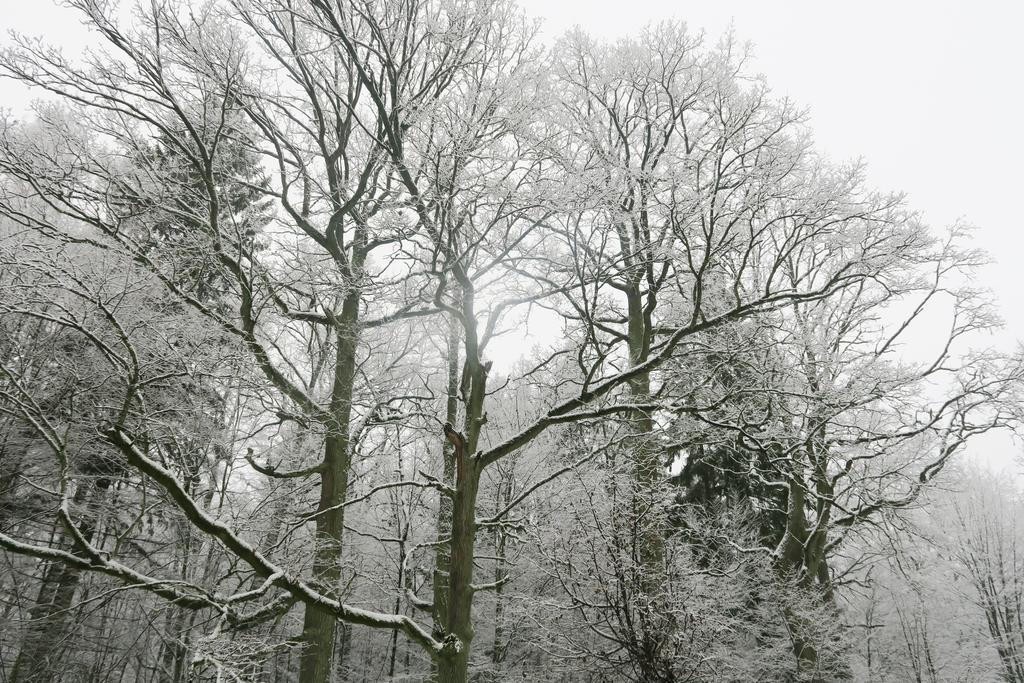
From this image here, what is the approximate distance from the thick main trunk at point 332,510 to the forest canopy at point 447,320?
6 centimetres

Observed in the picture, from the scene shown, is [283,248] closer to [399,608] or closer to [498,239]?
[498,239]

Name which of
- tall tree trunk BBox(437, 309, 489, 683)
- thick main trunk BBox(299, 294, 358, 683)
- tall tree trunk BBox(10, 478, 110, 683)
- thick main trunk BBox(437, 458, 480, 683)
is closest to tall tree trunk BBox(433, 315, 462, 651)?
thick main trunk BBox(299, 294, 358, 683)

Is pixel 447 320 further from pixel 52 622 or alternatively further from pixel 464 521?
pixel 52 622

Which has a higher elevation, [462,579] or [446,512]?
[446,512]

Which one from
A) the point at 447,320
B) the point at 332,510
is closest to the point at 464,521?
the point at 332,510

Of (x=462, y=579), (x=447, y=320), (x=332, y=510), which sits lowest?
(x=462, y=579)

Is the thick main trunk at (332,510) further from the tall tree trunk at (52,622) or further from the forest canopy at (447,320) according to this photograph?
the tall tree trunk at (52,622)

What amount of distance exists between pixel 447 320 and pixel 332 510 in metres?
4.03

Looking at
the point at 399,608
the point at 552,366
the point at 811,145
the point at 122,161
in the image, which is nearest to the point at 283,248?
the point at 122,161

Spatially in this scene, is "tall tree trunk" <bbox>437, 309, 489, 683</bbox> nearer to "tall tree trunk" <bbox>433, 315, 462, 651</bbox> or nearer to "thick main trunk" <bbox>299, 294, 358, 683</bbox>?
"thick main trunk" <bbox>299, 294, 358, 683</bbox>

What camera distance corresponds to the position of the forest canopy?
6234mm

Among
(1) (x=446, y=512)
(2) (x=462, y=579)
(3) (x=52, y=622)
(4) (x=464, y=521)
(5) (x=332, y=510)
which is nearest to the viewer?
(2) (x=462, y=579)

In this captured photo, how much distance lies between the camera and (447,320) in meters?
10.6

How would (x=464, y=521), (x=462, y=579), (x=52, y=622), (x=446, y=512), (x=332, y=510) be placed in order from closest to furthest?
1. (x=462, y=579)
2. (x=464, y=521)
3. (x=332, y=510)
4. (x=52, y=622)
5. (x=446, y=512)
